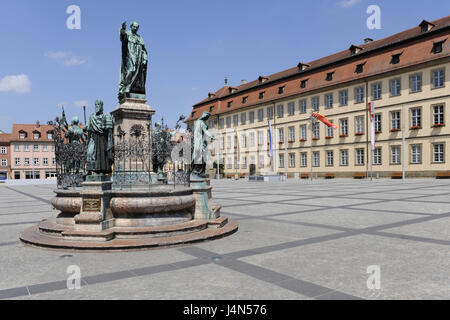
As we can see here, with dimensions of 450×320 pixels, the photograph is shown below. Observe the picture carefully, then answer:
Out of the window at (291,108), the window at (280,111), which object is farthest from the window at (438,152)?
the window at (280,111)

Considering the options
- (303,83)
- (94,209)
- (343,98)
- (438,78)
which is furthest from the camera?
(303,83)

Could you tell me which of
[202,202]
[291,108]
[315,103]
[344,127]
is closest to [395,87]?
[344,127]

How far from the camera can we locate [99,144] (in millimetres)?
8219

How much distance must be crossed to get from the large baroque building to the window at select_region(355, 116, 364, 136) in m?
0.11

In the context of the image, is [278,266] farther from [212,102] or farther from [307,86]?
[212,102]

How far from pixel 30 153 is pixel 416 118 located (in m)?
71.6

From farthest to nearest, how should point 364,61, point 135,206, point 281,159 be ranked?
point 281,159, point 364,61, point 135,206

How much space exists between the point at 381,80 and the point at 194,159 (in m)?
35.5

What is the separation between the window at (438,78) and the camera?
34562mm

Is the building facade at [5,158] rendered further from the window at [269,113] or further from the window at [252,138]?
the window at [269,113]

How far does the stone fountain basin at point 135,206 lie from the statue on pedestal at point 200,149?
0.96m

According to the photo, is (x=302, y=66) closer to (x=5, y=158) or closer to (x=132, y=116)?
(x=132, y=116)

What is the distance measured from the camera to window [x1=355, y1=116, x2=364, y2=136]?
41.7 metres
